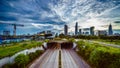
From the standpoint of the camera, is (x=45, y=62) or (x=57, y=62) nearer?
(x=57, y=62)

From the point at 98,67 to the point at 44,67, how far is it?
7.77 m

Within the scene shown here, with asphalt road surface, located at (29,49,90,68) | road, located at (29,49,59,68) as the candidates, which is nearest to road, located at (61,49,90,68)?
asphalt road surface, located at (29,49,90,68)

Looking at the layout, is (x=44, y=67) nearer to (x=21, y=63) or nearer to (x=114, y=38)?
(x=21, y=63)

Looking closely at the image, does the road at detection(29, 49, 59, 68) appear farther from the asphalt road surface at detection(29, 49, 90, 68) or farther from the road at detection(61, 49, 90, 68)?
the road at detection(61, 49, 90, 68)

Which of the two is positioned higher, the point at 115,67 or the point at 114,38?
the point at 114,38

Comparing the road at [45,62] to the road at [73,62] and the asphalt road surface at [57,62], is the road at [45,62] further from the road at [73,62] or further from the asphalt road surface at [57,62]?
the road at [73,62]

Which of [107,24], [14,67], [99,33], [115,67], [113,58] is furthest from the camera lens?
[99,33]

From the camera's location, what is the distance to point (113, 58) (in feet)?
51.4

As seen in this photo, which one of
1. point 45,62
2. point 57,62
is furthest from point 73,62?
point 45,62

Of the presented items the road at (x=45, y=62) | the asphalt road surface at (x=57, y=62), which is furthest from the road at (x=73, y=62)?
the road at (x=45, y=62)

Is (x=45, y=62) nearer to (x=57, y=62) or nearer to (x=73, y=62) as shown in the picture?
(x=57, y=62)

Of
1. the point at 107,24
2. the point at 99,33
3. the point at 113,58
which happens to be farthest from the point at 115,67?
the point at 99,33

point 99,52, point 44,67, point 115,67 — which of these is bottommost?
point 44,67

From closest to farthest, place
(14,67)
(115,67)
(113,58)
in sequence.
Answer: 1. (115,67)
2. (113,58)
3. (14,67)
